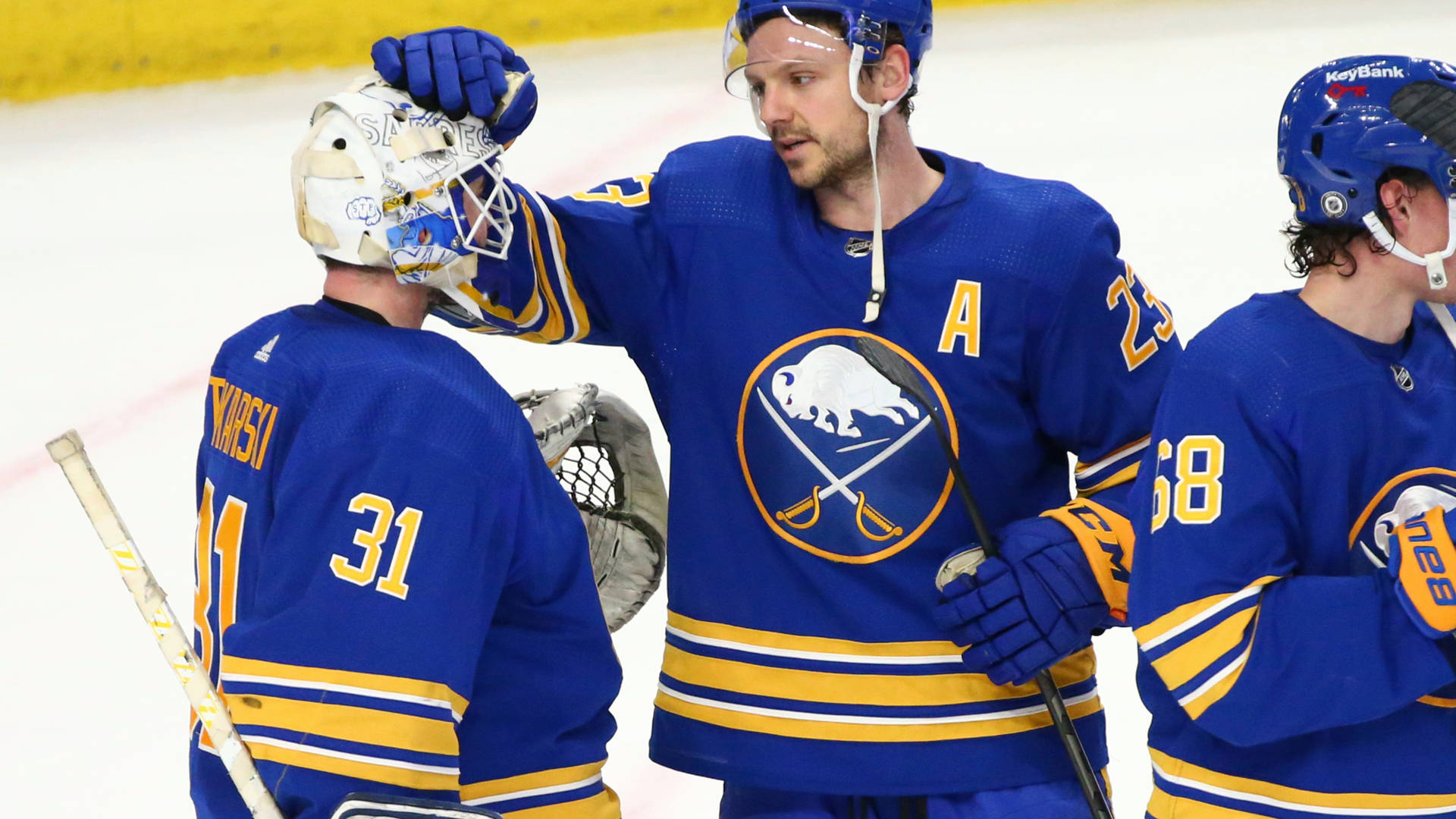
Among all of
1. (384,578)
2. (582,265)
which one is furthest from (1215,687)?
(582,265)

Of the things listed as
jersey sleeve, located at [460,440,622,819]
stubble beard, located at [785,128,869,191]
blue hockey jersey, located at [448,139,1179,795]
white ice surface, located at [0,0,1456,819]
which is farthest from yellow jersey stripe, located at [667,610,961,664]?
white ice surface, located at [0,0,1456,819]

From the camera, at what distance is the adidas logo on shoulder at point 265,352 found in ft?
5.57

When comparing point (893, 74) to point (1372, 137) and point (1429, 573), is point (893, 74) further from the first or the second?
point (1429, 573)

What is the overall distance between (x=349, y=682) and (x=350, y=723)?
35 millimetres

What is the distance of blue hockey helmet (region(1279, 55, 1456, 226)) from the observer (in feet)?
5.11

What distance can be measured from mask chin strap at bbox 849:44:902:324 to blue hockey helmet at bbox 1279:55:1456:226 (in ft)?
1.49

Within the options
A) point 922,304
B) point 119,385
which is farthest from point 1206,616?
point 119,385

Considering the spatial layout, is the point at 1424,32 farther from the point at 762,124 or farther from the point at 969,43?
the point at 762,124

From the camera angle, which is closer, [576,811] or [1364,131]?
[1364,131]

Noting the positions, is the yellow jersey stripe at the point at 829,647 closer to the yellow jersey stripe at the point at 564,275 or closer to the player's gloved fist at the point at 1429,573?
the yellow jersey stripe at the point at 564,275

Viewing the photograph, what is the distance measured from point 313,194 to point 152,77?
3.65m

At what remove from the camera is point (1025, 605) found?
186cm

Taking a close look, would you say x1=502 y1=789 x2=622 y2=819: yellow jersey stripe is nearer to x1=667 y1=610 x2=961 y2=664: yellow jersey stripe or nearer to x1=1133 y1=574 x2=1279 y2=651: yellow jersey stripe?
x1=667 y1=610 x2=961 y2=664: yellow jersey stripe

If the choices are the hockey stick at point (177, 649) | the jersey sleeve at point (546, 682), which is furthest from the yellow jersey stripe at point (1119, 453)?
the hockey stick at point (177, 649)
